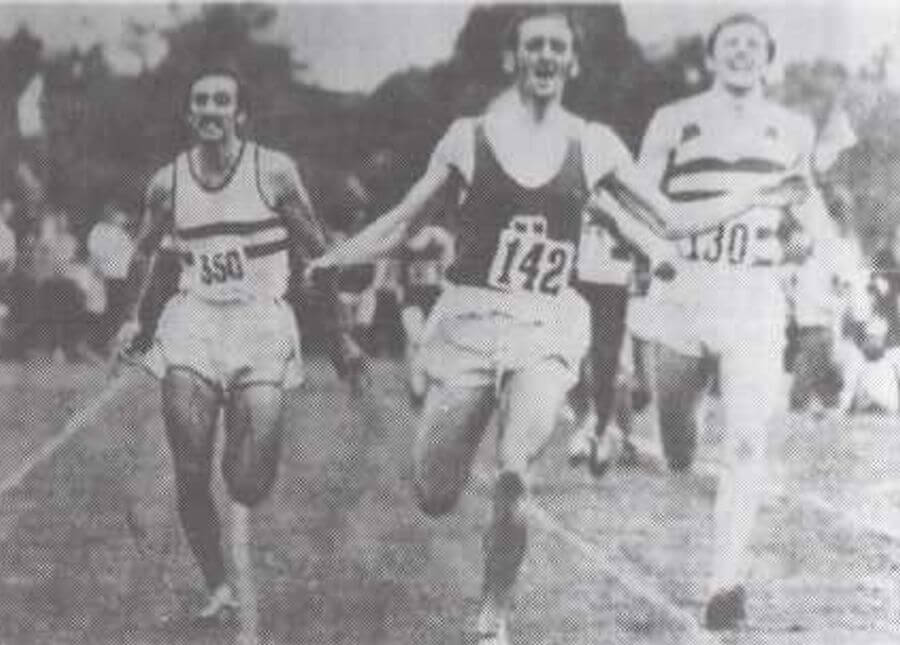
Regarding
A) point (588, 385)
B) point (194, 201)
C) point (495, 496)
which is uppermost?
point (194, 201)

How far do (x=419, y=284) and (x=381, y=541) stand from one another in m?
0.38

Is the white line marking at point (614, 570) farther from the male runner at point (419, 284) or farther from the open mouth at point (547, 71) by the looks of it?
the open mouth at point (547, 71)

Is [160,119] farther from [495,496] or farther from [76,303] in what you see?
[495,496]

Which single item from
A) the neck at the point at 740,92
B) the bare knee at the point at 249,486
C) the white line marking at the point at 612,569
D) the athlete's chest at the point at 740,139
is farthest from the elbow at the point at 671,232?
the bare knee at the point at 249,486

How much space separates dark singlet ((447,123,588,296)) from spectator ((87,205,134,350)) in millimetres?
474

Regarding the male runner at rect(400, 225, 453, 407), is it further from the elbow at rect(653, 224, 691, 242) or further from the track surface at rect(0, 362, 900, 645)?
the elbow at rect(653, 224, 691, 242)

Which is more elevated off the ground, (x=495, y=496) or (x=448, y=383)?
(x=448, y=383)

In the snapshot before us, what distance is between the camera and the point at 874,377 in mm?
2582

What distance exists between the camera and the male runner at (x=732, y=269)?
2.52 meters

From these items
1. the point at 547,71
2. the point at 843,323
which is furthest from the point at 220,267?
the point at 843,323

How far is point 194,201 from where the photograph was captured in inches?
99.3

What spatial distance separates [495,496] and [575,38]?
0.67 m

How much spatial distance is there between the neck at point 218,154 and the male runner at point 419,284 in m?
0.28

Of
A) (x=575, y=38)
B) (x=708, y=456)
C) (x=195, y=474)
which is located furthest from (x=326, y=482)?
(x=575, y=38)
